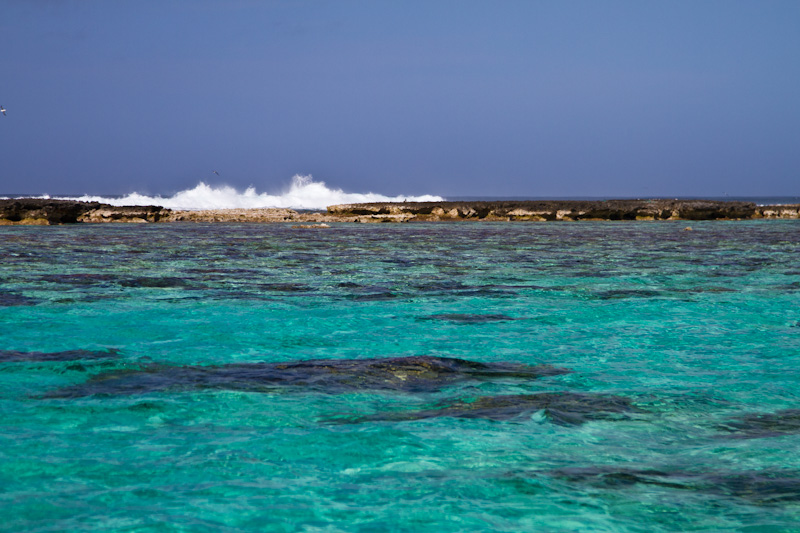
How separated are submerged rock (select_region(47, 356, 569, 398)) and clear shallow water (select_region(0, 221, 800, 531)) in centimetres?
7

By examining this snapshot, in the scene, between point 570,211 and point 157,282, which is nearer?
point 157,282

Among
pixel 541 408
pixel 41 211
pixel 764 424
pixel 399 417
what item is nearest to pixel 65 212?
pixel 41 211

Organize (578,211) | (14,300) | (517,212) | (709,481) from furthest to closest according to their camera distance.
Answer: (517,212), (578,211), (14,300), (709,481)

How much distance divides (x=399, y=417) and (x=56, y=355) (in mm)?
4092

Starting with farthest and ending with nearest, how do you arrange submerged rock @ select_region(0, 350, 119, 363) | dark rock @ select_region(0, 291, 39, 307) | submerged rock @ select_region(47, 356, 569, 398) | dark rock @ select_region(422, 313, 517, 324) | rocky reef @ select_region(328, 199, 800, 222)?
rocky reef @ select_region(328, 199, 800, 222)
dark rock @ select_region(0, 291, 39, 307)
dark rock @ select_region(422, 313, 517, 324)
submerged rock @ select_region(0, 350, 119, 363)
submerged rock @ select_region(47, 356, 569, 398)

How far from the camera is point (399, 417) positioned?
5461 mm

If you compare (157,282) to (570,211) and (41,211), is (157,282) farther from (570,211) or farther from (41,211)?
(570,211)

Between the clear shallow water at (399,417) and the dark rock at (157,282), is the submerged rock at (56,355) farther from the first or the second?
the dark rock at (157,282)

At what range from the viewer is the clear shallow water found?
3.94m

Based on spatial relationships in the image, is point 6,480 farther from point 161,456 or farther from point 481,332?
point 481,332

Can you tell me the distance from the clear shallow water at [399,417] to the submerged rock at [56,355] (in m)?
0.05

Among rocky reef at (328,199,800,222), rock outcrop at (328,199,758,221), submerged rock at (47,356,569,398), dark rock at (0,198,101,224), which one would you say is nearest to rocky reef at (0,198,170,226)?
dark rock at (0,198,101,224)

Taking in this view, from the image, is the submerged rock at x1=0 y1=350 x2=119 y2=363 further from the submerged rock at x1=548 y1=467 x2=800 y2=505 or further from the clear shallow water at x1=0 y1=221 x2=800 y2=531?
the submerged rock at x1=548 y1=467 x2=800 y2=505

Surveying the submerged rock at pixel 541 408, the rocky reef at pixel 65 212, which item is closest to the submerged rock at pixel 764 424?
the submerged rock at pixel 541 408
